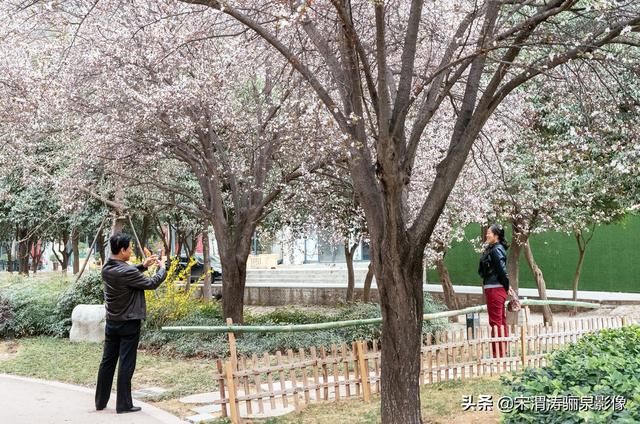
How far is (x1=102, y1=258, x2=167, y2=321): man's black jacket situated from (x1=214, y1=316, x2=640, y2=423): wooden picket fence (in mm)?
1084

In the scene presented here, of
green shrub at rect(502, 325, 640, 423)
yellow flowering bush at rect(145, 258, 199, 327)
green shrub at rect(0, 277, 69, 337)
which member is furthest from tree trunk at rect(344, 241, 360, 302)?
green shrub at rect(502, 325, 640, 423)

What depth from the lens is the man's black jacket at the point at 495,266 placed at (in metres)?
9.01

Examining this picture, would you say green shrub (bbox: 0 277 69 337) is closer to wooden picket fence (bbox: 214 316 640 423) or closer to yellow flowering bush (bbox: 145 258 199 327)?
yellow flowering bush (bbox: 145 258 199 327)

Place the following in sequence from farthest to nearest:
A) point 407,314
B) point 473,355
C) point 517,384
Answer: point 473,355
point 407,314
point 517,384

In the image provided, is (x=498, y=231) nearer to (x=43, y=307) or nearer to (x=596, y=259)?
(x=43, y=307)

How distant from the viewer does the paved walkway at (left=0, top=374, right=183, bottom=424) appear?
6.91 metres

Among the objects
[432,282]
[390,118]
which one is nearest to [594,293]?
[432,282]

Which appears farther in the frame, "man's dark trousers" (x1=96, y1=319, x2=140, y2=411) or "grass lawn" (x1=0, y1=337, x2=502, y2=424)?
"man's dark trousers" (x1=96, y1=319, x2=140, y2=411)

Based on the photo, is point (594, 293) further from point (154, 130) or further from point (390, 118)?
point (390, 118)

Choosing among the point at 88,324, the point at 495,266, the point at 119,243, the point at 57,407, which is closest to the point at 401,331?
the point at 119,243

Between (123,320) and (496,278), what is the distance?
15.8ft

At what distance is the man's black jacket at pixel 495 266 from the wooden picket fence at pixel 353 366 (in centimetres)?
65

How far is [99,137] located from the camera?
12.2 m

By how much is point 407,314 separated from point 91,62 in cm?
797
